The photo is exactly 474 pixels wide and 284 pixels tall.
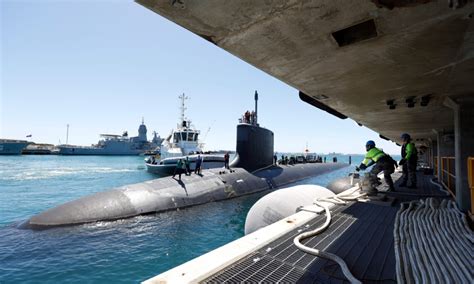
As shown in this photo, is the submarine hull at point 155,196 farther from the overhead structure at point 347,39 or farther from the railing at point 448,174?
the railing at point 448,174

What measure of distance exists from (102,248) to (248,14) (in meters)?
10.1

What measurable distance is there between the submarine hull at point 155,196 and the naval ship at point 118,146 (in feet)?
324

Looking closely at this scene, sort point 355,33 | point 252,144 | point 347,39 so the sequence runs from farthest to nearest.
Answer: point 252,144, point 347,39, point 355,33

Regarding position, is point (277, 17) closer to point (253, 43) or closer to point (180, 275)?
point (253, 43)

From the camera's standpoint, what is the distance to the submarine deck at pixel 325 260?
10.2 ft

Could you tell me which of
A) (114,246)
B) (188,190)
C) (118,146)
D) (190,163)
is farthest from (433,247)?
(118,146)

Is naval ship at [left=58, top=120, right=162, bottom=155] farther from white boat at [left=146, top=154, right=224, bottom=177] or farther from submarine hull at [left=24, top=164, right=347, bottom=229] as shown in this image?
submarine hull at [left=24, top=164, right=347, bottom=229]

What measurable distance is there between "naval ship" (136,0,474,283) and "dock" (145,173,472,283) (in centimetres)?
1

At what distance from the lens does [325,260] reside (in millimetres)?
3592

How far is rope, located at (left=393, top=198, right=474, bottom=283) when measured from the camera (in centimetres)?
300

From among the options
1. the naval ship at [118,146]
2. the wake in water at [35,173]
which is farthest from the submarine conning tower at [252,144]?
the naval ship at [118,146]

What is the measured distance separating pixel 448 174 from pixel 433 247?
323 inches

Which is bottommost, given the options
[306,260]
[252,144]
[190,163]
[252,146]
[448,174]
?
[190,163]

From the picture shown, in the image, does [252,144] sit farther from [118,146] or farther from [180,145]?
[118,146]
